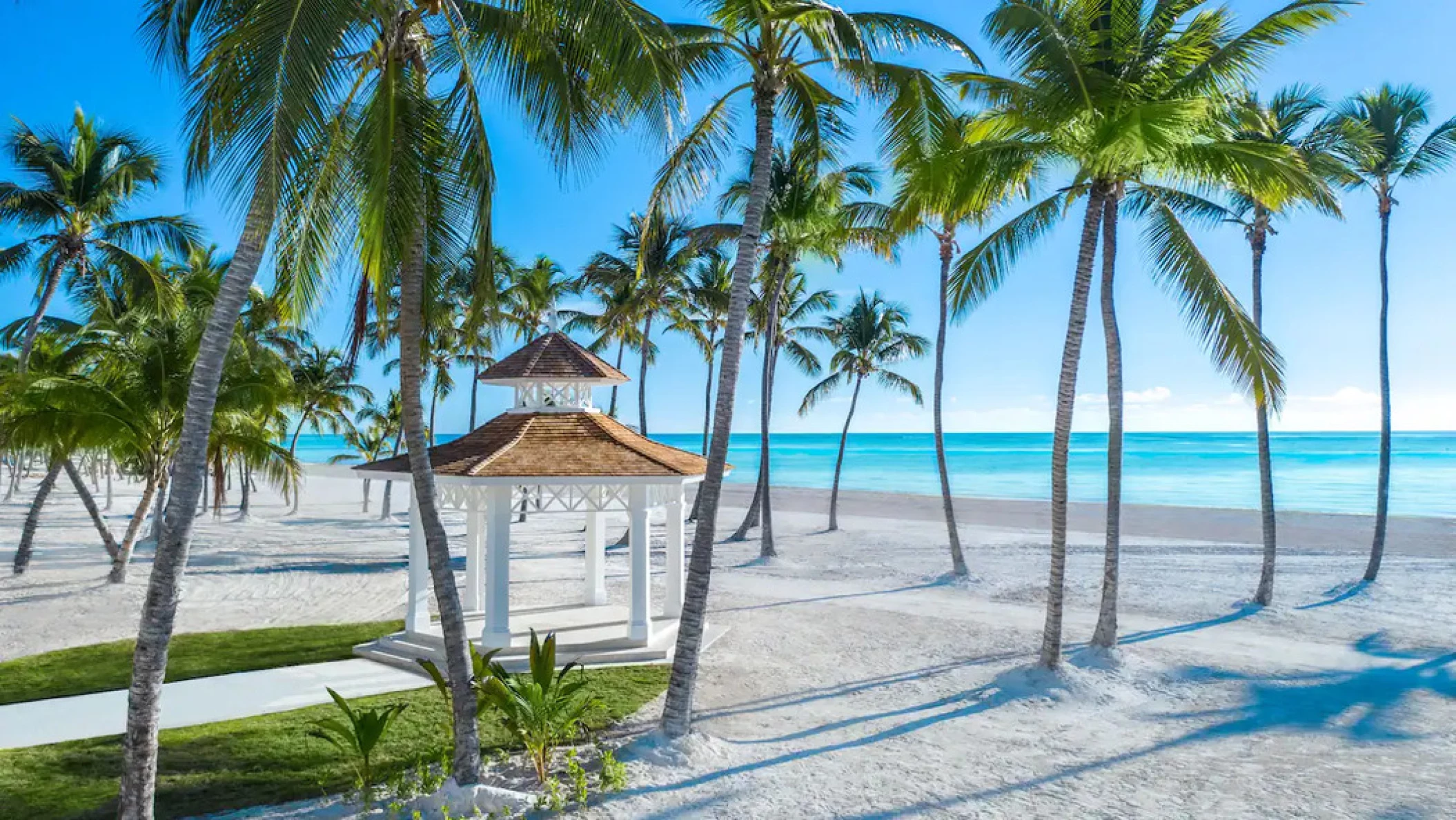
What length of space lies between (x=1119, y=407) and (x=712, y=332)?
1814 centimetres

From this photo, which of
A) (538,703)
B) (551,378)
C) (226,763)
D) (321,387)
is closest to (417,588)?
(551,378)

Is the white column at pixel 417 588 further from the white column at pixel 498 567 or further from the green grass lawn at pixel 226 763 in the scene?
the green grass lawn at pixel 226 763

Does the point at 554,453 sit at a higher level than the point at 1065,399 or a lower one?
lower

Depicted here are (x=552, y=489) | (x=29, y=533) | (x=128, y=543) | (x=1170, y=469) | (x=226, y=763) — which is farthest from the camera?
(x=1170, y=469)

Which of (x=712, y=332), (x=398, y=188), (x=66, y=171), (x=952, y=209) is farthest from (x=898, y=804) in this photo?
(x=712, y=332)

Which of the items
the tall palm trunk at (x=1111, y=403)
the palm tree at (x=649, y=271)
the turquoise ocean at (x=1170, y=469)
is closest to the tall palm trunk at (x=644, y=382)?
the palm tree at (x=649, y=271)

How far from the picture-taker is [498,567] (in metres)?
11.0

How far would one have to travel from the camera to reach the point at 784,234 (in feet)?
69.5

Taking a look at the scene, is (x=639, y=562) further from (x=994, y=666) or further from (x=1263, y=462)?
(x=1263, y=462)

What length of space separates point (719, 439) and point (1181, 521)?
29.6m

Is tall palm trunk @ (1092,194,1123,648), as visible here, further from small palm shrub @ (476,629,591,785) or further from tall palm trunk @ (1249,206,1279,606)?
small palm shrub @ (476,629,591,785)

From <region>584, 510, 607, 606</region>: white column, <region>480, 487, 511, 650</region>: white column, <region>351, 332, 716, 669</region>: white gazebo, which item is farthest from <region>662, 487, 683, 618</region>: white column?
<region>480, 487, 511, 650</region>: white column

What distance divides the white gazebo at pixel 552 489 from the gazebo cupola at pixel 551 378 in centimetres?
2

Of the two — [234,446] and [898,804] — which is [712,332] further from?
[898,804]
